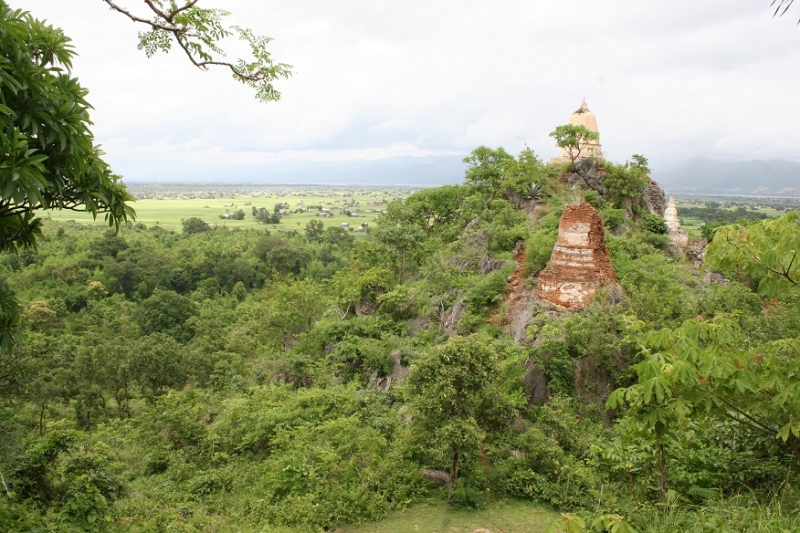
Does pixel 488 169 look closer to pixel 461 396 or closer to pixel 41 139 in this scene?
pixel 461 396

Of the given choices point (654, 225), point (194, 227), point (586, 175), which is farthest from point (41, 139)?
point (194, 227)

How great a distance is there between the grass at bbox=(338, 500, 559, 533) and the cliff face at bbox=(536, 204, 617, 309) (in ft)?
17.4

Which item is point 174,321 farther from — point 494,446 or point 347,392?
point 494,446

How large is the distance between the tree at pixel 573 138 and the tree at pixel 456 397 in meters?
16.1

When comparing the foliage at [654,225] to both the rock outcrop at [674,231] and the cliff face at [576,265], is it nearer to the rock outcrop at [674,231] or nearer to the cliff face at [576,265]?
the rock outcrop at [674,231]

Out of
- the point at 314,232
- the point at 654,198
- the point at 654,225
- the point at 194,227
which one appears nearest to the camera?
the point at 654,225

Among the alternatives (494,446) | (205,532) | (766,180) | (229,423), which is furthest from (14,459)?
(766,180)

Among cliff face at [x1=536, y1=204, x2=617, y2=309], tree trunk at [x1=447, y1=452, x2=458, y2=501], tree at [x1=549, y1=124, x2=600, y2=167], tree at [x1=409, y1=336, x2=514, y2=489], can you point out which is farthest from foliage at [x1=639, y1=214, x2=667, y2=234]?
tree trunk at [x1=447, y1=452, x2=458, y2=501]

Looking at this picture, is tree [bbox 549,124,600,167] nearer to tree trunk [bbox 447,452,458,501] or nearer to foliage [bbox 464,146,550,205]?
foliage [bbox 464,146,550,205]

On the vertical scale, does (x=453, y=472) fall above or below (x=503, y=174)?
below

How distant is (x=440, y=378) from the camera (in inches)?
268

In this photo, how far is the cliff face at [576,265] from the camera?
11.0 metres

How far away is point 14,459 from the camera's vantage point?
5168 millimetres

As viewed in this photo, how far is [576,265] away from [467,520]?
6643 mm
